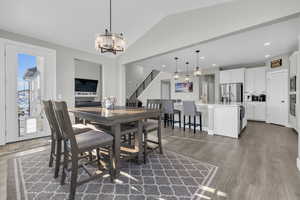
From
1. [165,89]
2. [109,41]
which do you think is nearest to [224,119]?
[109,41]

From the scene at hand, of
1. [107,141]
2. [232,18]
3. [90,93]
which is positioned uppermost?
[232,18]

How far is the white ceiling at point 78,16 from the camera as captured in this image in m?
2.85

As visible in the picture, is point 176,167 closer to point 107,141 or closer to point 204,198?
point 204,198

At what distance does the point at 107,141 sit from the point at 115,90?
3.78 meters

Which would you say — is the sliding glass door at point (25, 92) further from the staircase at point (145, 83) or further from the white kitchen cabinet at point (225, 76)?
the white kitchen cabinet at point (225, 76)

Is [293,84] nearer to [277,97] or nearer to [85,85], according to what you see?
[277,97]

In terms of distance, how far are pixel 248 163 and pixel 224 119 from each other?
1735mm

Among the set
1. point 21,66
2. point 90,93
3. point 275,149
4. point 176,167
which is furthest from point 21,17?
point 275,149

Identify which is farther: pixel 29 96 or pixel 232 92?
pixel 232 92

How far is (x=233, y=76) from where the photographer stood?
6613 mm

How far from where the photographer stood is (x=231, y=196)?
1560 millimetres

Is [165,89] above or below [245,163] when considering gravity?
above

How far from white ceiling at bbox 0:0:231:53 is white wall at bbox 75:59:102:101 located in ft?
3.36

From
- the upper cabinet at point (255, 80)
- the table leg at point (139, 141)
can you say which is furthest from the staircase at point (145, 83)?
the table leg at point (139, 141)
